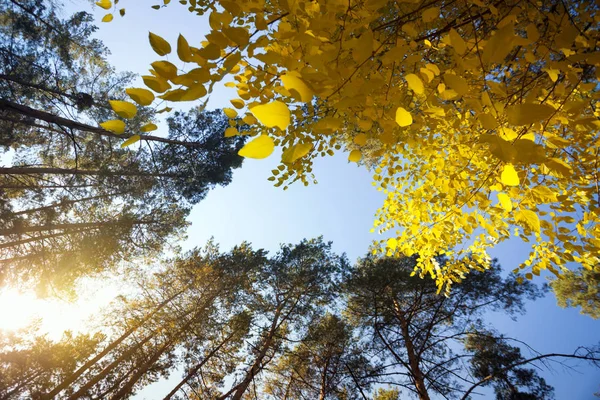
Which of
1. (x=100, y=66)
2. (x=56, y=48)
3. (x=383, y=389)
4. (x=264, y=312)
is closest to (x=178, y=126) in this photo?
(x=100, y=66)

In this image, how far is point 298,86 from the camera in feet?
2.03

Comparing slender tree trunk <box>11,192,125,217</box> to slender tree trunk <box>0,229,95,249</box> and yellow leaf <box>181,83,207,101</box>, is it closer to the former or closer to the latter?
slender tree trunk <box>0,229,95,249</box>

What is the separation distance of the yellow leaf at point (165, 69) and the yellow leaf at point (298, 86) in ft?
0.98

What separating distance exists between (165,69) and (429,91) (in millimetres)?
1317

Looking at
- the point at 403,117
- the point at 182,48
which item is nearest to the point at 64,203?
the point at 182,48

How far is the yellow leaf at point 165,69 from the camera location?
0.63m

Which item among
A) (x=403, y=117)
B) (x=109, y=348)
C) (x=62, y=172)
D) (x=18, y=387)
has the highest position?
(x=62, y=172)

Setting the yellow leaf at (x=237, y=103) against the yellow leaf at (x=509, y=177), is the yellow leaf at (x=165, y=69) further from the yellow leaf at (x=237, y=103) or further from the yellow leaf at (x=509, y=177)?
the yellow leaf at (x=509, y=177)

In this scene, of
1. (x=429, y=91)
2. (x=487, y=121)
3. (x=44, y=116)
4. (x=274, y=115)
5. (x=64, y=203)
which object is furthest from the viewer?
(x=64, y=203)

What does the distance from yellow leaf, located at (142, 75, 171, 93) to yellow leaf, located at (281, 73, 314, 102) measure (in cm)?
32

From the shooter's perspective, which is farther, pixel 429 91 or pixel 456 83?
pixel 429 91

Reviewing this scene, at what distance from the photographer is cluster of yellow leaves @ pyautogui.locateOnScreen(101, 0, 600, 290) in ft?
2.18

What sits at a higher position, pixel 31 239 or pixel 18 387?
pixel 31 239

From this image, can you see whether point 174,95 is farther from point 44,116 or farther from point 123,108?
point 44,116
